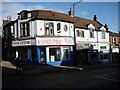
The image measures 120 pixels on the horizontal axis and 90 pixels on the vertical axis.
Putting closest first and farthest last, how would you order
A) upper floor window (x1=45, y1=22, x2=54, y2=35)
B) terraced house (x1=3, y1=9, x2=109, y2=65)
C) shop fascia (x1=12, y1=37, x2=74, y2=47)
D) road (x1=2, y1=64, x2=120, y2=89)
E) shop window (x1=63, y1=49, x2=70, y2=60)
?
road (x1=2, y1=64, x2=120, y2=89), shop fascia (x1=12, y1=37, x2=74, y2=47), terraced house (x1=3, y1=9, x2=109, y2=65), upper floor window (x1=45, y1=22, x2=54, y2=35), shop window (x1=63, y1=49, x2=70, y2=60)

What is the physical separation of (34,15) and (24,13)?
5.16 ft

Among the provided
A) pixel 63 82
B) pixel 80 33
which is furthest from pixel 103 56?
pixel 63 82

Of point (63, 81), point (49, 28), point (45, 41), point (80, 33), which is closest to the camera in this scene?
point (63, 81)

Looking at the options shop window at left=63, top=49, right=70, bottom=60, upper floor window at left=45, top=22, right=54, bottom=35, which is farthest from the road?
shop window at left=63, top=49, right=70, bottom=60

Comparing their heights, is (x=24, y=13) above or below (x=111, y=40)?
above

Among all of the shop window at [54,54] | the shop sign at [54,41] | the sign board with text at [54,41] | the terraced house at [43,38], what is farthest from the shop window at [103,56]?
the shop window at [54,54]

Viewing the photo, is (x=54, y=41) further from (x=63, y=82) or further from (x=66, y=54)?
(x=63, y=82)

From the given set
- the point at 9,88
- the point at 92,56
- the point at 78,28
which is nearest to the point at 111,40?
the point at 92,56

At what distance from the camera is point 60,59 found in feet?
96.6

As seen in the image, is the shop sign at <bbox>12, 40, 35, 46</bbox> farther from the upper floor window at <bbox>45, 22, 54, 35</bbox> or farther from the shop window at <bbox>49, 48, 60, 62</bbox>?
the shop window at <bbox>49, 48, 60, 62</bbox>

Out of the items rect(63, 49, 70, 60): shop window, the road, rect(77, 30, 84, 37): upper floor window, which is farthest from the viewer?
rect(77, 30, 84, 37): upper floor window

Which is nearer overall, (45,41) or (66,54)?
(45,41)

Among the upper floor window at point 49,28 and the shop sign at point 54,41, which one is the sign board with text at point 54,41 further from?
the upper floor window at point 49,28

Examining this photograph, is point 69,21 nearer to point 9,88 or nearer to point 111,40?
point 111,40
